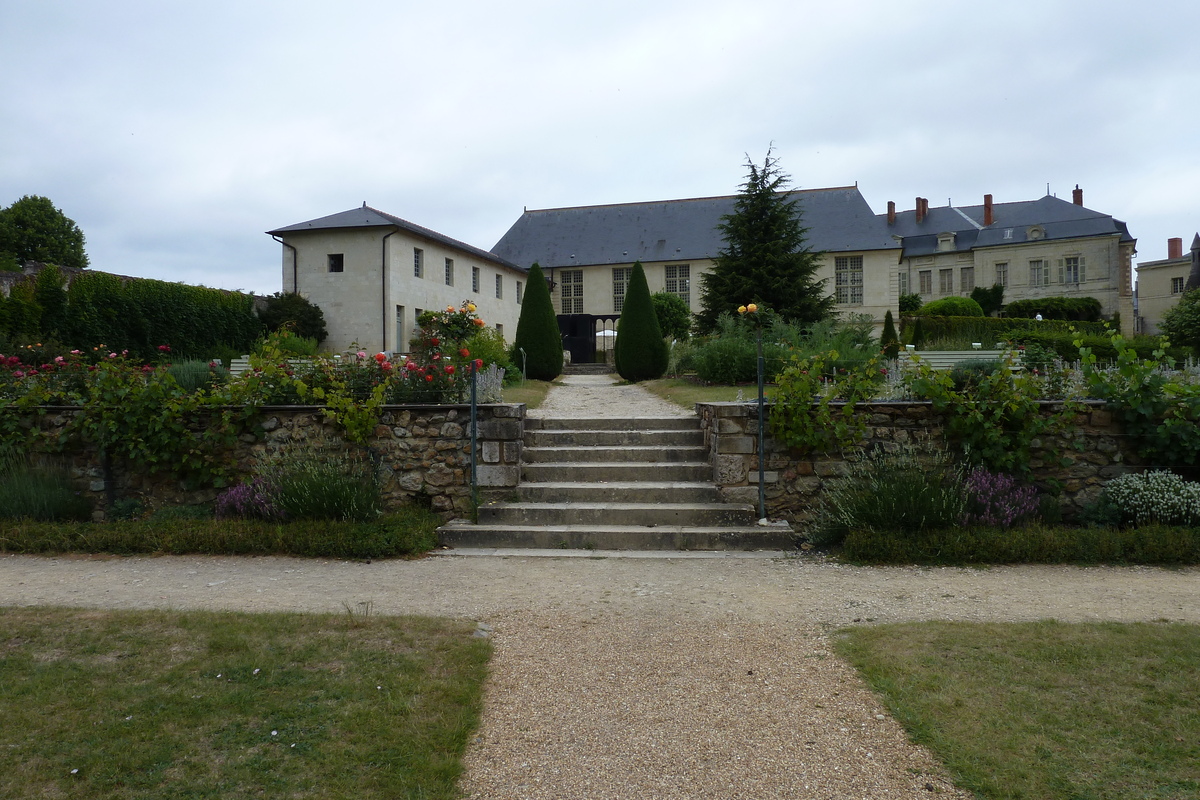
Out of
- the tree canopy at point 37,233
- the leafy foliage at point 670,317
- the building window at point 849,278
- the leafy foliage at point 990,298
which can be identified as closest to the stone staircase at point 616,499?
the leafy foliage at point 670,317

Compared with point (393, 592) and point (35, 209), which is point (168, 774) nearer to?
point (393, 592)

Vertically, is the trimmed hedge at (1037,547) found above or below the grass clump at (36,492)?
below

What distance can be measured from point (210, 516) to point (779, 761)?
5497 mm

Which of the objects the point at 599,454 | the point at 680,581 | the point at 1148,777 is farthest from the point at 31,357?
the point at 1148,777

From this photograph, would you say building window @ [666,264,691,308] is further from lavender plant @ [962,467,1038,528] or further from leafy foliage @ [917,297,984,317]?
lavender plant @ [962,467,1038,528]

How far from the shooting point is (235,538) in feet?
19.0

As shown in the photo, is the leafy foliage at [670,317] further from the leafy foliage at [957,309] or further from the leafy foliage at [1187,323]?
the leafy foliage at [1187,323]

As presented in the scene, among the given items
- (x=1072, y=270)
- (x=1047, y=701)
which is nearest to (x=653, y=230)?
(x=1072, y=270)

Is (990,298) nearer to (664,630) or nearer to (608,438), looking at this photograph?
(608,438)

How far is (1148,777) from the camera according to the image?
7.89 ft

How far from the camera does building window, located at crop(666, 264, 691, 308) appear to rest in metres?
37.9

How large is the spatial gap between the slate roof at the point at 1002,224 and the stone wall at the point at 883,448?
139 feet

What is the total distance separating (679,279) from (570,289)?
5746 mm

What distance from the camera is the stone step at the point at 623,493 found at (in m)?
6.51
